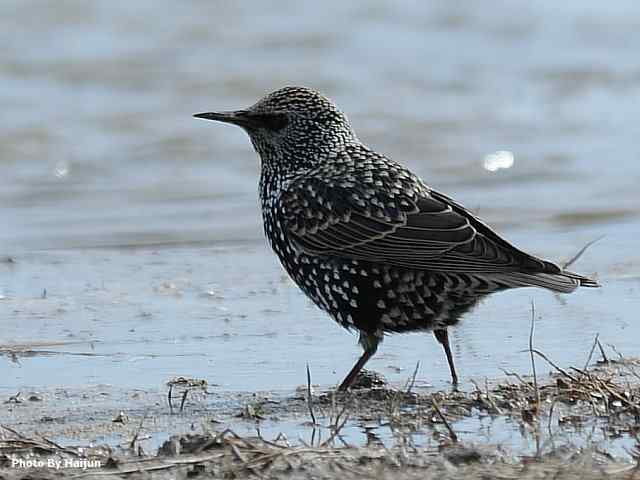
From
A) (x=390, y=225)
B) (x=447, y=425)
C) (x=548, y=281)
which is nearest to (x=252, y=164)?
(x=390, y=225)

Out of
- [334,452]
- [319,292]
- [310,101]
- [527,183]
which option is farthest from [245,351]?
[527,183]

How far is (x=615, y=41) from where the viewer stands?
51.1ft

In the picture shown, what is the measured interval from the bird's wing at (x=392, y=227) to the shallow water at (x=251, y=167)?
18.4 inches

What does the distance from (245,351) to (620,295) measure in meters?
1.92

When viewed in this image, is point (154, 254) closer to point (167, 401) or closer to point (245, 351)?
point (245, 351)

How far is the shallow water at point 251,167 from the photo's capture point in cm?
628

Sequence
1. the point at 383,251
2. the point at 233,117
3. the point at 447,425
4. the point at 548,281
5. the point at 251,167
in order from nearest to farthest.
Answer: the point at 447,425 → the point at 548,281 → the point at 383,251 → the point at 233,117 → the point at 251,167

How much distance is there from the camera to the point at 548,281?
18.0 ft

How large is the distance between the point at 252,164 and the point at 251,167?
67 mm

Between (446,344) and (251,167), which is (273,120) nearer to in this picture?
(446,344)

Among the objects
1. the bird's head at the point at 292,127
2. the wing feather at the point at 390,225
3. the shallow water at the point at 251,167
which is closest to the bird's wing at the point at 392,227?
the wing feather at the point at 390,225

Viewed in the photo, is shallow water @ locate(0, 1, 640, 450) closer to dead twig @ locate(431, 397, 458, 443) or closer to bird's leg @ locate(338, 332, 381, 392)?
bird's leg @ locate(338, 332, 381, 392)

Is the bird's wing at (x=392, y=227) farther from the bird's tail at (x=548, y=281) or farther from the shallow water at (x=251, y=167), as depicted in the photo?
the shallow water at (x=251, y=167)

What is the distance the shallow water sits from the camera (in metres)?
6.28
